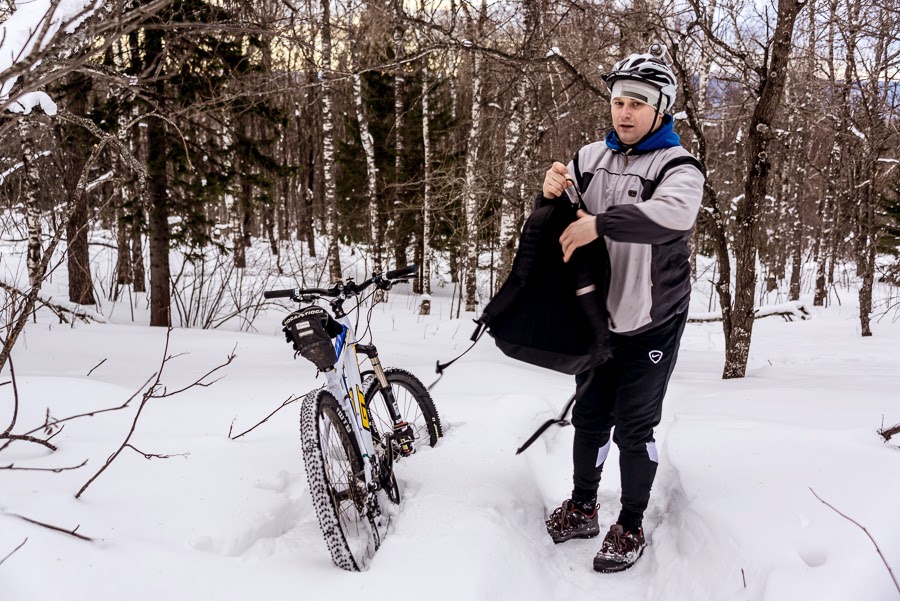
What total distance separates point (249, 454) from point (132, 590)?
1.19 m

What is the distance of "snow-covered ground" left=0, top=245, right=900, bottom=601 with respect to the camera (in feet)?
6.45

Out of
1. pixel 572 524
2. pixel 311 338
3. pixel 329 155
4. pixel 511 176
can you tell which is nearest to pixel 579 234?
pixel 311 338

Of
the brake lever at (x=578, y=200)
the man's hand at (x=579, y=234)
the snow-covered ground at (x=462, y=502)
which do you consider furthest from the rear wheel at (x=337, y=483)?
the brake lever at (x=578, y=200)

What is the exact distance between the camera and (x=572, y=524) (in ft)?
Answer: 9.40

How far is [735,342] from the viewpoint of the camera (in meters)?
5.15

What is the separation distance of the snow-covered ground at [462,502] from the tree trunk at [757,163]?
742mm

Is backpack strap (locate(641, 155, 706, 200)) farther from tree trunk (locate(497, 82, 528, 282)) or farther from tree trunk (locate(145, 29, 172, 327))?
tree trunk (locate(145, 29, 172, 327))

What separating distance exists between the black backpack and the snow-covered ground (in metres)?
0.86

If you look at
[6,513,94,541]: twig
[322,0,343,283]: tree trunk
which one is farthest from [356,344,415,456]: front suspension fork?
[322,0,343,283]: tree trunk

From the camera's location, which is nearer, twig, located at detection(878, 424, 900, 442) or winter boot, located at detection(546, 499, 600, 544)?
twig, located at detection(878, 424, 900, 442)

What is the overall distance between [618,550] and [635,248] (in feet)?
4.57

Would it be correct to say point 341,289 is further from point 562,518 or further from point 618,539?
point 618,539

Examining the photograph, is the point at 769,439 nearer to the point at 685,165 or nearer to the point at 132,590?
the point at 685,165

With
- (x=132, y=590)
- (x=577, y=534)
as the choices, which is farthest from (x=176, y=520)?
(x=577, y=534)
